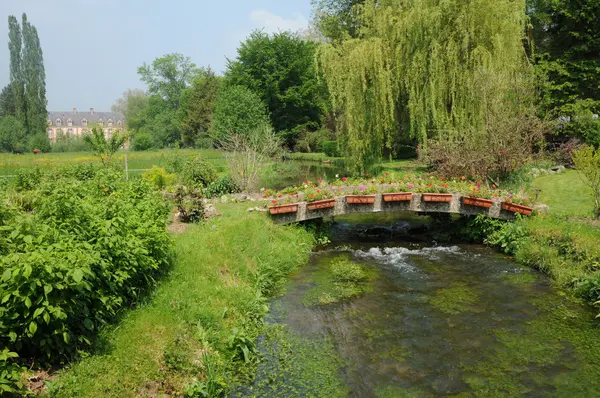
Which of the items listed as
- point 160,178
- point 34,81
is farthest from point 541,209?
point 34,81

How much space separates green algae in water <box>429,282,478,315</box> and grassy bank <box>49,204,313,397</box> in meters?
3.48

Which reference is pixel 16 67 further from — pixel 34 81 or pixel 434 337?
pixel 434 337

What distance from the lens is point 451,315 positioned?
340 inches

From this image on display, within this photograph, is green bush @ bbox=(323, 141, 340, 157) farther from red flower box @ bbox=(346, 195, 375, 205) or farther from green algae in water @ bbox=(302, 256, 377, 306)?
green algae in water @ bbox=(302, 256, 377, 306)

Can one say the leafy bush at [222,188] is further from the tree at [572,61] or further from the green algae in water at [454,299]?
the tree at [572,61]

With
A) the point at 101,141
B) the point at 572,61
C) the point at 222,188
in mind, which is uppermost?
the point at 572,61

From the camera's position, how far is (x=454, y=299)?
9430mm

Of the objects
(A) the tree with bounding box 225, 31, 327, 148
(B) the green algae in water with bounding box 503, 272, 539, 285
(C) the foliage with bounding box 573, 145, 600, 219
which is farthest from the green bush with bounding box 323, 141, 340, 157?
(B) the green algae in water with bounding box 503, 272, 539, 285

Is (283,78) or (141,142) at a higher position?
(283,78)

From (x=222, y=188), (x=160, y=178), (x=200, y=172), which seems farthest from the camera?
(x=160, y=178)

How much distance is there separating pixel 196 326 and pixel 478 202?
30.8 feet

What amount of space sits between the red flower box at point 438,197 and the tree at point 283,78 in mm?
33143

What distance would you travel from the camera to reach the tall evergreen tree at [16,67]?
56.4m

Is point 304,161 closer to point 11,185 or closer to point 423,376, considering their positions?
point 11,185
